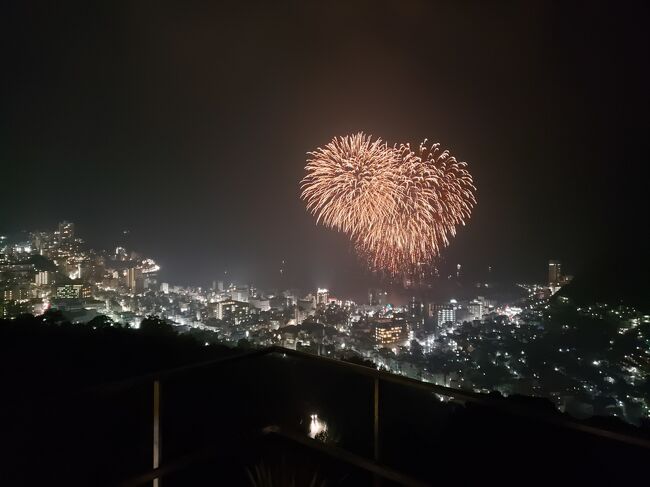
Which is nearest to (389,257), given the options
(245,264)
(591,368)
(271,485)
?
(271,485)

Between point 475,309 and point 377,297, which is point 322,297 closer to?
point 377,297

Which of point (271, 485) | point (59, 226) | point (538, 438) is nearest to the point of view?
point (271, 485)

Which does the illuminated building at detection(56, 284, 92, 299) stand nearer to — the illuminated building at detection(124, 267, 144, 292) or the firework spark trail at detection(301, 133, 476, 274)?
the illuminated building at detection(124, 267, 144, 292)

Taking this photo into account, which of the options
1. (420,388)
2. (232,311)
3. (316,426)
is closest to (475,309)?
(232,311)

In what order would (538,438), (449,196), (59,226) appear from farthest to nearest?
(59,226) < (449,196) < (538,438)

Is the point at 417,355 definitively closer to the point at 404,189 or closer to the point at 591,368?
the point at 591,368

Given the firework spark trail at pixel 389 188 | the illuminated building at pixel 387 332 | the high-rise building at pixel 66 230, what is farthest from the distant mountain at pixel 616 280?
the high-rise building at pixel 66 230
